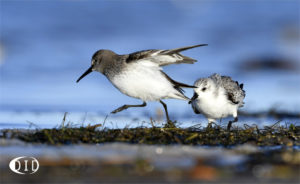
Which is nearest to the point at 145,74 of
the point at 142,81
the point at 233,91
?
the point at 142,81

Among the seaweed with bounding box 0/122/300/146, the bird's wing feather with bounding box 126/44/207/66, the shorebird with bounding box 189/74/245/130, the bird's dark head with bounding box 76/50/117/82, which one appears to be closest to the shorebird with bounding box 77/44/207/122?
the bird's wing feather with bounding box 126/44/207/66

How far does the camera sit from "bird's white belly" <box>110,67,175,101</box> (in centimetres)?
671

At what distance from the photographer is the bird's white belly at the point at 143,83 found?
6.71 metres

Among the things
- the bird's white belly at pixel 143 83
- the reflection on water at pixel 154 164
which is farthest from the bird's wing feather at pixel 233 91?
the reflection on water at pixel 154 164

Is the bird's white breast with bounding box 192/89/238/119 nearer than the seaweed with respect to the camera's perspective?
No

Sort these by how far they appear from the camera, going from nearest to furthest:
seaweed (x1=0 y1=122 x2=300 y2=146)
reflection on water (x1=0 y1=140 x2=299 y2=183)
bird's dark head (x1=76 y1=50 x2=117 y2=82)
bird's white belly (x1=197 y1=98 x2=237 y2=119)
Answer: reflection on water (x1=0 y1=140 x2=299 y2=183) → seaweed (x1=0 y1=122 x2=300 y2=146) → bird's dark head (x1=76 y1=50 x2=117 y2=82) → bird's white belly (x1=197 y1=98 x2=237 y2=119)

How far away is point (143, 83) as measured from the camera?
22.1 feet

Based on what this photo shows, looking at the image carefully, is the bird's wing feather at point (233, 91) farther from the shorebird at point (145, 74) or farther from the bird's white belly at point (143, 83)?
the bird's white belly at point (143, 83)

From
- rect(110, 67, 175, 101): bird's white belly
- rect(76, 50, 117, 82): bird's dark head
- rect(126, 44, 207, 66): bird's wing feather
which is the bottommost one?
rect(110, 67, 175, 101): bird's white belly

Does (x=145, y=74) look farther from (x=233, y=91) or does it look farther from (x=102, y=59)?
(x=233, y=91)

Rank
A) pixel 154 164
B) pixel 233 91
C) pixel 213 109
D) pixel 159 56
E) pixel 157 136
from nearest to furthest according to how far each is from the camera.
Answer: pixel 154 164 → pixel 157 136 → pixel 159 56 → pixel 213 109 → pixel 233 91

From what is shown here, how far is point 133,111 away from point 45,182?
257 inches

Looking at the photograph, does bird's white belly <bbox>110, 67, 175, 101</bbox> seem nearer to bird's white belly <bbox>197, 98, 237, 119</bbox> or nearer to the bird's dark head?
the bird's dark head

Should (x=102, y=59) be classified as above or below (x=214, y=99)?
above
